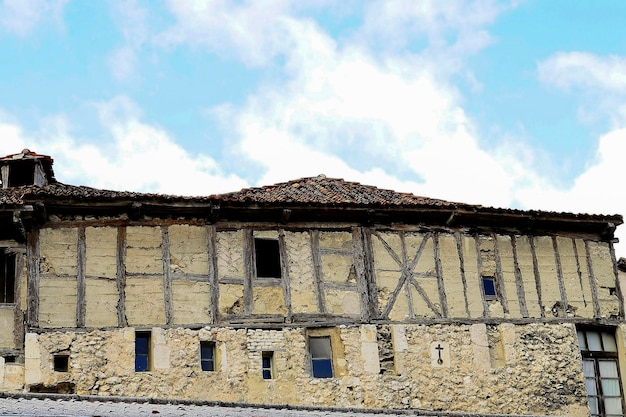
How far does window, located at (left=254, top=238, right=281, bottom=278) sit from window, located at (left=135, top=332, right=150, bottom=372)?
261 centimetres

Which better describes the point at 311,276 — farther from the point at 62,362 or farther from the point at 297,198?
the point at 62,362

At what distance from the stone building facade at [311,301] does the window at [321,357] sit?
4 centimetres

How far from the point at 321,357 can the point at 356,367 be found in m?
0.68

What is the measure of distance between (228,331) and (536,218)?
685 cm

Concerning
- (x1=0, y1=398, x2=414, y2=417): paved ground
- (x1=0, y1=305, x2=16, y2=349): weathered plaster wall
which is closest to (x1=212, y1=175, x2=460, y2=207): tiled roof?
(x1=0, y1=305, x2=16, y2=349): weathered plaster wall

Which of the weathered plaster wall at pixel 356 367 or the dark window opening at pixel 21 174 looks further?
the dark window opening at pixel 21 174

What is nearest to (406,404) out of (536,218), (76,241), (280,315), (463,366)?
(463,366)

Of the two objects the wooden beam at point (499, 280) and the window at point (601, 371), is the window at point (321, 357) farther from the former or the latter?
the window at point (601, 371)

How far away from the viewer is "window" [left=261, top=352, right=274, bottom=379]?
19672mm

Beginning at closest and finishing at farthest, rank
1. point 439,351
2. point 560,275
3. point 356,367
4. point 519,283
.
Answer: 1. point 356,367
2. point 439,351
3. point 519,283
4. point 560,275

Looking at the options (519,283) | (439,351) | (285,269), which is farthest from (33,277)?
(519,283)

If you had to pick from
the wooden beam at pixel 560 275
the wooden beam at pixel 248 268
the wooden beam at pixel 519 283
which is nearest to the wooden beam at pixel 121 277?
the wooden beam at pixel 248 268

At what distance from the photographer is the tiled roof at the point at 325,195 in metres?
20.8

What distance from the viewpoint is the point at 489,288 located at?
856 inches
